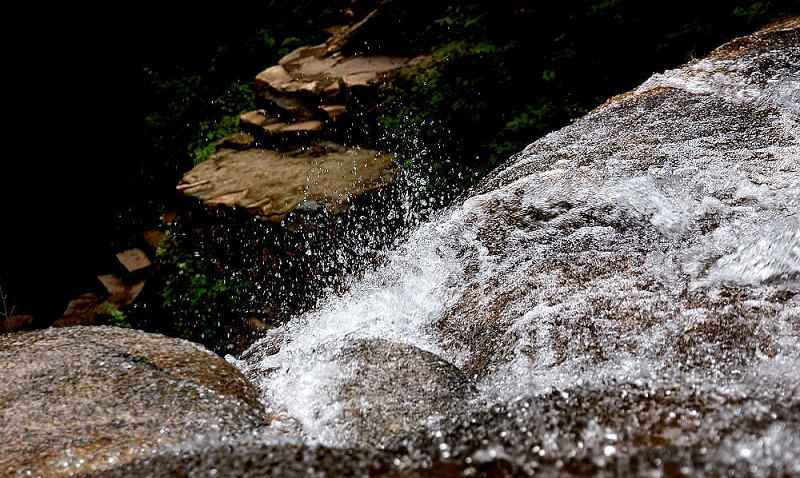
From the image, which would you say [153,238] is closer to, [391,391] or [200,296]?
[200,296]

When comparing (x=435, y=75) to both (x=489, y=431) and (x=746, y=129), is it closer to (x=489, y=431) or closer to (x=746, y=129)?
(x=746, y=129)

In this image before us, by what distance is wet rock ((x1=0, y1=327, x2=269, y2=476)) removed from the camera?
168cm

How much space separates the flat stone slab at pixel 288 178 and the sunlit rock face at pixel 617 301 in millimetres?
1479

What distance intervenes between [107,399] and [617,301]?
1.96m

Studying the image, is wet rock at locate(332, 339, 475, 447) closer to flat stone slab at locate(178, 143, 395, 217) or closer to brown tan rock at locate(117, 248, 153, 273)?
flat stone slab at locate(178, 143, 395, 217)

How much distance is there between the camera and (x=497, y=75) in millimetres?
4922

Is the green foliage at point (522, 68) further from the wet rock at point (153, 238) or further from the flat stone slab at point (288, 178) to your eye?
the wet rock at point (153, 238)

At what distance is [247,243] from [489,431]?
378 cm

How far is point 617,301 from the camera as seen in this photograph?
210 centimetres

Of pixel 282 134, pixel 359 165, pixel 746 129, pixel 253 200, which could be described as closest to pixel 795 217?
pixel 746 129

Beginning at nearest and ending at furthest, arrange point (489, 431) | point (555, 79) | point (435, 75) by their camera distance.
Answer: point (489, 431)
point (555, 79)
point (435, 75)

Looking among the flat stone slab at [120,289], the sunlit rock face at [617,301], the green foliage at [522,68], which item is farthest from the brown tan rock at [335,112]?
the flat stone slab at [120,289]

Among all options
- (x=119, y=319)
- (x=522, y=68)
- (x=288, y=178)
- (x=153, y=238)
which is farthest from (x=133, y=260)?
(x=522, y=68)

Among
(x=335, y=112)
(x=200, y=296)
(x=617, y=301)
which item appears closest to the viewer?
(x=617, y=301)
